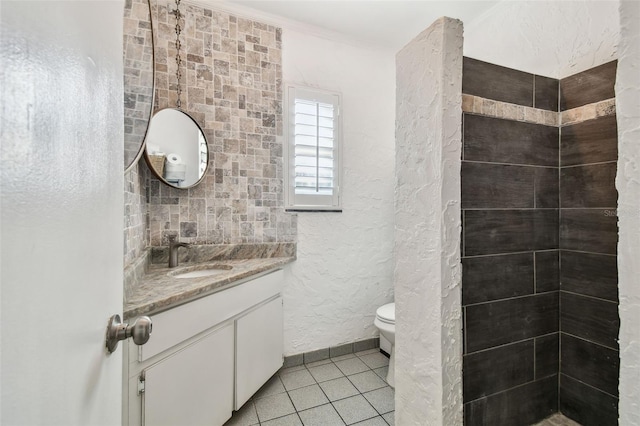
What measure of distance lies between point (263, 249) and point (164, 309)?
1.03 m

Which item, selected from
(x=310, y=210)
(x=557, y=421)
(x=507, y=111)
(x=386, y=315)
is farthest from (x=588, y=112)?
(x=310, y=210)

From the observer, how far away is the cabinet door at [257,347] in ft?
5.24

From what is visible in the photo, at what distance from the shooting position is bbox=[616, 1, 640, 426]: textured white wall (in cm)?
52

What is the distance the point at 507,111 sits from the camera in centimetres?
115

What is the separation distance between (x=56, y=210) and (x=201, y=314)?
1.12m

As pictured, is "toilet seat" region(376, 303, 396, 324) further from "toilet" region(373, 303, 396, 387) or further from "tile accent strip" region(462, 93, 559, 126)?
"tile accent strip" region(462, 93, 559, 126)

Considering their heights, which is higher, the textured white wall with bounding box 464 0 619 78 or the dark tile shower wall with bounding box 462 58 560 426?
the textured white wall with bounding box 464 0 619 78

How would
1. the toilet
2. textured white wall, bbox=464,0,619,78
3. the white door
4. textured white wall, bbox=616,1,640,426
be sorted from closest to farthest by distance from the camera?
the white door
textured white wall, bbox=616,1,640,426
textured white wall, bbox=464,0,619,78
the toilet

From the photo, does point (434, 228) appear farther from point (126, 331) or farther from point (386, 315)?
point (386, 315)

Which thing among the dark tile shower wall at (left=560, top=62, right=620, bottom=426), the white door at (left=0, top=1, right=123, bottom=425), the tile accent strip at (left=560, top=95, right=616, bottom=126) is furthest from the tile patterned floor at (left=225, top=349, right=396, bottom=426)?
the tile accent strip at (left=560, top=95, right=616, bottom=126)

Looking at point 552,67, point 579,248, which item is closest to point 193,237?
point 579,248

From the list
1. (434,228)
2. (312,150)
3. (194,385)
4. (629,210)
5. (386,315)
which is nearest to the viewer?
(629,210)

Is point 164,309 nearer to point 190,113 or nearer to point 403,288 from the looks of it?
point 403,288

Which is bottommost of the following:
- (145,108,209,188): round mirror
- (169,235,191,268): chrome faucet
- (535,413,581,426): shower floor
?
(535,413,581,426): shower floor
